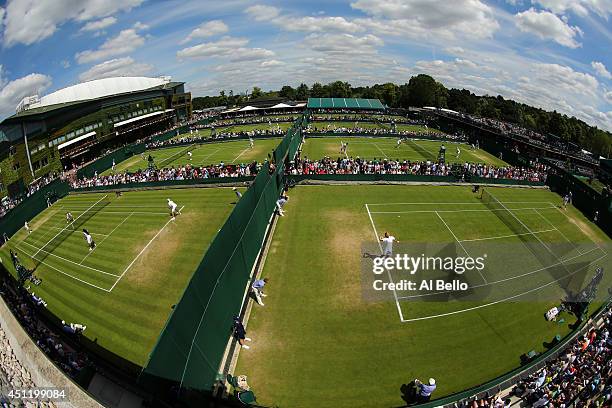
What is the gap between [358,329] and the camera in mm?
14453

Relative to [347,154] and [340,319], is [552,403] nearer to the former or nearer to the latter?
[340,319]

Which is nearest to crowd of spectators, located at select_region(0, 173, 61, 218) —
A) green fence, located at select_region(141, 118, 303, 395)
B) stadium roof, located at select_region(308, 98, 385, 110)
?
green fence, located at select_region(141, 118, 303, 395)

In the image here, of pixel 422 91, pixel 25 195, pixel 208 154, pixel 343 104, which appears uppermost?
pixel 422 91

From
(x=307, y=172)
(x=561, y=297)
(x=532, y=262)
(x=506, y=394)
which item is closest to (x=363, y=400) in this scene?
(x=506, y=394)

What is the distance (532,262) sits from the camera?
788 inches

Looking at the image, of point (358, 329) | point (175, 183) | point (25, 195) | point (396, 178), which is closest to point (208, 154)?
point (175, 183)

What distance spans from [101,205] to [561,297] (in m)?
36.3

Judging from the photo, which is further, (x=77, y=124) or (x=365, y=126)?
(x=365, y=126)

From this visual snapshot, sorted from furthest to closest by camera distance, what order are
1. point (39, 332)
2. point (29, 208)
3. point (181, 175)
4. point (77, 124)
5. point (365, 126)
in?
1. point (365, 126)
2. point (77, 124)
3. point (181, 175)
4. point (29, 208)
5. point (39, 332)

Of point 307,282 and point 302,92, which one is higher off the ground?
point 302,92

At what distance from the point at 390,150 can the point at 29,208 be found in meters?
44.1

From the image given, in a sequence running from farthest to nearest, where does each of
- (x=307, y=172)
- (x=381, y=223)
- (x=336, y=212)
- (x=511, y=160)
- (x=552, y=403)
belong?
(x=511, y=160)
(x=307, y=172)
(x=336, y=212)
(x=381, y=223)
(x=552, y=403)

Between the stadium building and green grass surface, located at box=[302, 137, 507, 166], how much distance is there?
38835 mm

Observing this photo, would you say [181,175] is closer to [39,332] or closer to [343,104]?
[39,332]
